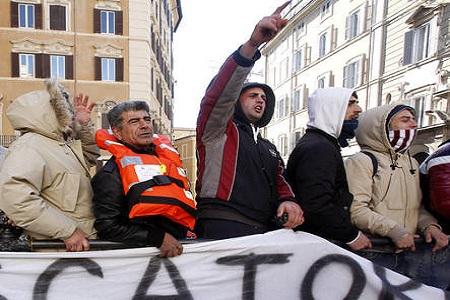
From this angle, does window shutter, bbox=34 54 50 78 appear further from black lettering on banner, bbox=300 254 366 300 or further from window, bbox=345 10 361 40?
black lettering on banner, bbox=300 254 366 300

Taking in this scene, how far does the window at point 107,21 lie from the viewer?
25438 mm

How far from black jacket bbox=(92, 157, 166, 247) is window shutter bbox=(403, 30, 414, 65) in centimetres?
2109

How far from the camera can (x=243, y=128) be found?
2.60m

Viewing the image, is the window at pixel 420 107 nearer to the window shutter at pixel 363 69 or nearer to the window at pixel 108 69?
the window shutter at pixel 363 69

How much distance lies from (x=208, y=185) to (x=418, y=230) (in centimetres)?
155

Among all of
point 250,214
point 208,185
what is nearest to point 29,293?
point 208,185

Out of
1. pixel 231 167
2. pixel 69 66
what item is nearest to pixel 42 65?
pixel 69 66

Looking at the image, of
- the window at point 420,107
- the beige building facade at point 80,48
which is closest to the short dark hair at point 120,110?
the window at point 420,107

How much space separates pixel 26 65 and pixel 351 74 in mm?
20512

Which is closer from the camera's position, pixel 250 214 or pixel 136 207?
pixel 136 207

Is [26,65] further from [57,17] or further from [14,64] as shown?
[57,17]

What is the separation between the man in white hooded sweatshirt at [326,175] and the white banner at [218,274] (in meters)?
0.12


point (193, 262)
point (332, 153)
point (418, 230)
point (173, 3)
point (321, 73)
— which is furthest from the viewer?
point (173, 3)

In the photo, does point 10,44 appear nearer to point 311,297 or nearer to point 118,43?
point 118,43
